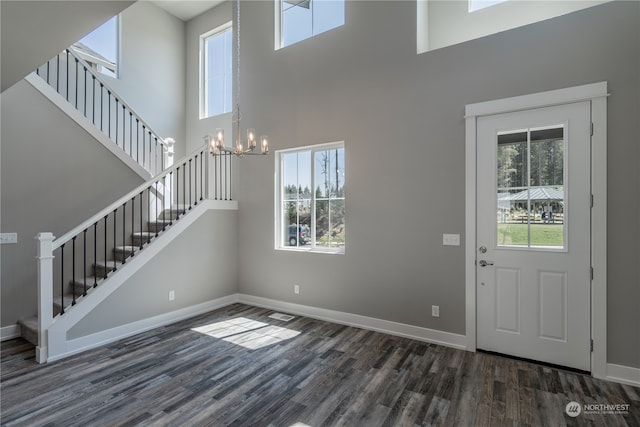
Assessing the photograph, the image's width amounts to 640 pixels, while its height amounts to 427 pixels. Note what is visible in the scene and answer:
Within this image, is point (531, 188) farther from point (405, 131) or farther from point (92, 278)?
point (92, 278)

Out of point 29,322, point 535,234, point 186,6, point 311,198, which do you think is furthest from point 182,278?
point 186,6

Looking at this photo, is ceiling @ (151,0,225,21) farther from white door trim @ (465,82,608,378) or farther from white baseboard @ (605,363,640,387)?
white baseboard @ (605,363,640,387)

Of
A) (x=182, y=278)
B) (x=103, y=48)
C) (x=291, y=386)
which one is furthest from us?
(x=103, y=48)

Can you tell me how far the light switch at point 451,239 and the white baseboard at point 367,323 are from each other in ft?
3.26

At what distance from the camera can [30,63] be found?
8.18 ft

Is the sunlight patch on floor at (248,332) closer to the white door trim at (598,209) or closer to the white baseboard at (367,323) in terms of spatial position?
the white baseboard at (367,323)

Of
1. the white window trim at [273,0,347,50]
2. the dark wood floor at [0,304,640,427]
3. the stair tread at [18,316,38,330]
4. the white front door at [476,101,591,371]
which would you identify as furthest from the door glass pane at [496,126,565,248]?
the stair tread at [18,316,38,330]

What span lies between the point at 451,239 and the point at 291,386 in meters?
2.21

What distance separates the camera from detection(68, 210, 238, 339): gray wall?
371cm

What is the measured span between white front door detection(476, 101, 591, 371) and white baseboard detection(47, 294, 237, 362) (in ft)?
12.0

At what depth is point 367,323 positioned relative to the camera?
161 inches

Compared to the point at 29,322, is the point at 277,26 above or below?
above

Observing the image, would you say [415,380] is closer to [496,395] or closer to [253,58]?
[496,395]

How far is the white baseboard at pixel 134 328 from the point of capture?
336 centimetres
